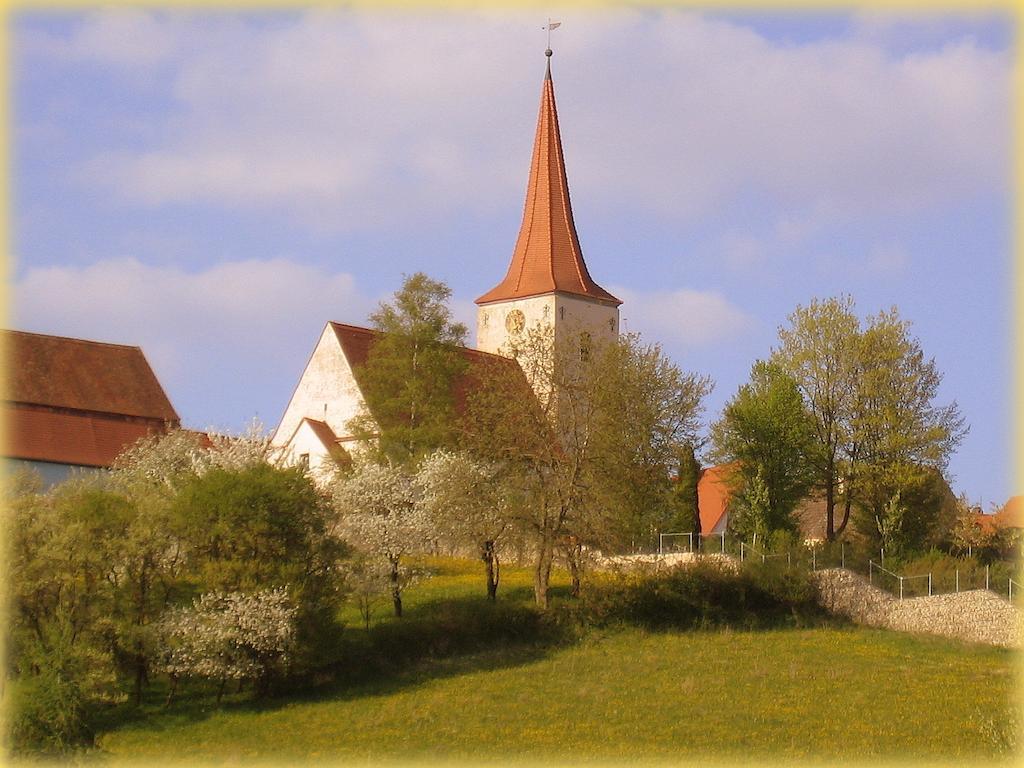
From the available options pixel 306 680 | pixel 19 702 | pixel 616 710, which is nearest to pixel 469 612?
pixel 306 680

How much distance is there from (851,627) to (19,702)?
77.1 ft

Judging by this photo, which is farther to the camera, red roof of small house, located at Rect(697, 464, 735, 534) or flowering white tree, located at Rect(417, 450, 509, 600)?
red roof of small house, located at Rect(697, 464, 735, 534)

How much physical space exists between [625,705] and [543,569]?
376 inches

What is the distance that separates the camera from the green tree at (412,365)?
5209 cm

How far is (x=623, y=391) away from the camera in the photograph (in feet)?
149

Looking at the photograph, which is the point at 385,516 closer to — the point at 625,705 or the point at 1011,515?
the point at 625,705

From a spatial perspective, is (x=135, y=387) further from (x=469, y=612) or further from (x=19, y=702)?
(x=19, y=702)

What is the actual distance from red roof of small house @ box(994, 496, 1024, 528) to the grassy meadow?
17.5 meters

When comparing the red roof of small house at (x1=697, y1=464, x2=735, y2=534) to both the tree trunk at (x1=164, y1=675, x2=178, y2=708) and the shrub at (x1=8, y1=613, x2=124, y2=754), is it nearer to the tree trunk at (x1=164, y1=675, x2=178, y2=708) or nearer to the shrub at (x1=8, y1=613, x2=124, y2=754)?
the tree trunk at (x1=164, y1=675, x2=178, y2=708)

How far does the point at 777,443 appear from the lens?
55.8 metres

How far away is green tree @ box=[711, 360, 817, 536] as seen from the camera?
55.4m

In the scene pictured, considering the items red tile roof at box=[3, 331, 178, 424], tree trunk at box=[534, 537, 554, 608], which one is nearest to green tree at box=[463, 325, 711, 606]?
tree trunk at box=[534, 537, 554, 608]

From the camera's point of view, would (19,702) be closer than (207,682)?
Yes

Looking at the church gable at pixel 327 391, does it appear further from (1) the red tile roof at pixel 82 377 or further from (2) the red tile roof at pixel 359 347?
(1) the red tile roof at pixel 82 377
